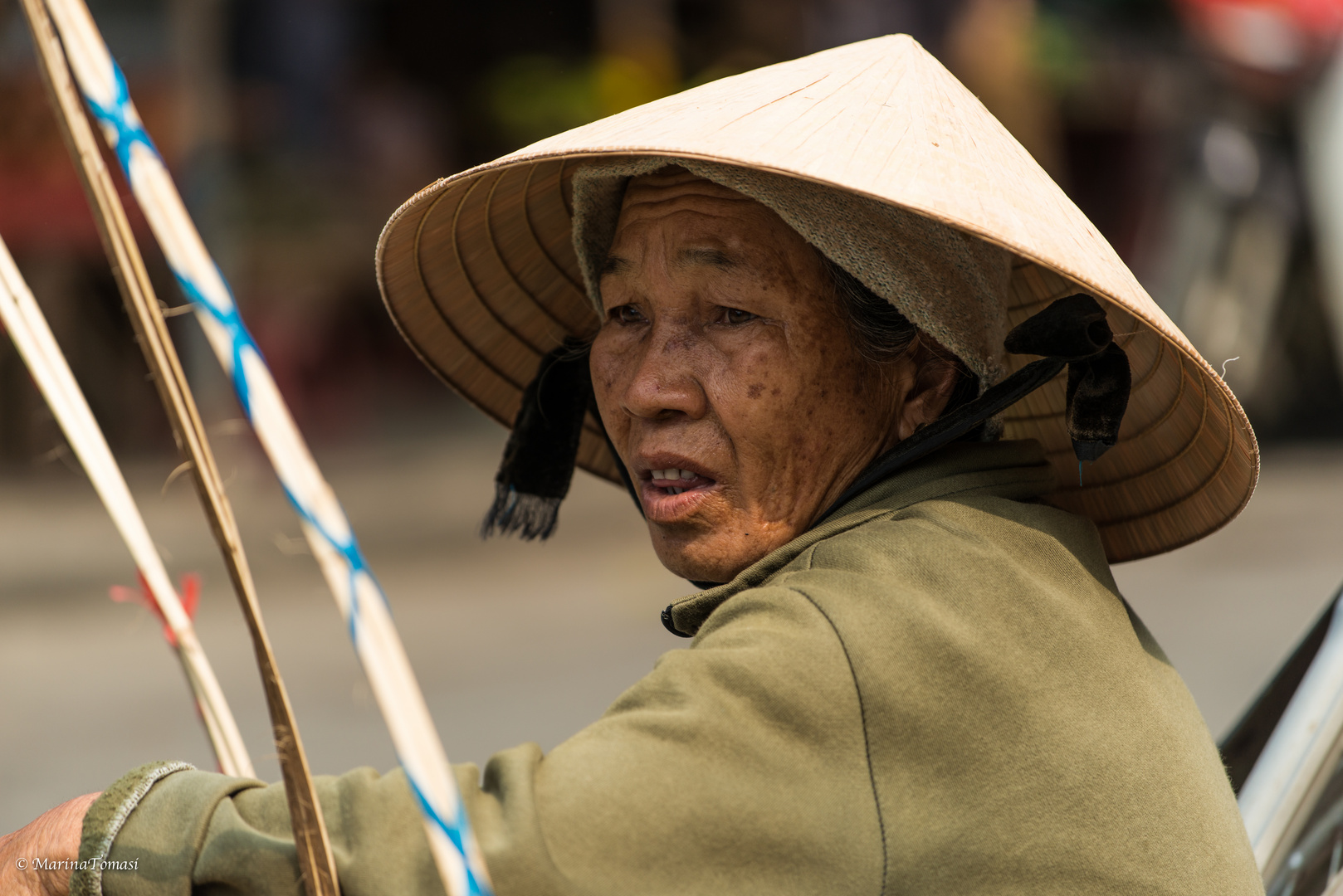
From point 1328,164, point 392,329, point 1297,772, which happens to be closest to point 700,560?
point 1297,772

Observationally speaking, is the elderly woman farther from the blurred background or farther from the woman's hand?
the blurred background

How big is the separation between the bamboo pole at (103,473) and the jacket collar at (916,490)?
1.53 ft

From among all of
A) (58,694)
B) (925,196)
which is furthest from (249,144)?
(925,196)

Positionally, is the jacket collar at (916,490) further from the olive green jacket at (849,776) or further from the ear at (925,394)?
the ear at (925,394)

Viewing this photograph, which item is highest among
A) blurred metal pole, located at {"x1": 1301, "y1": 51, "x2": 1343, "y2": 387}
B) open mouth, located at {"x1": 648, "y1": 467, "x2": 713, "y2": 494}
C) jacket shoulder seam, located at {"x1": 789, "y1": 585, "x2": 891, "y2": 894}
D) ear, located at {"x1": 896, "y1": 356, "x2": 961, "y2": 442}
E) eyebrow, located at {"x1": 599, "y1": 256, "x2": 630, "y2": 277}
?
eyebrow, located at {"x1": 599, "y1": 256, "x2": 630, "y2": 277}

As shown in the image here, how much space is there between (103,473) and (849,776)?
2.42 ft

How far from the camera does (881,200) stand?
4.00 ft

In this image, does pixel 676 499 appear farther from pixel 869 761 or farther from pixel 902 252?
pixel 869 761

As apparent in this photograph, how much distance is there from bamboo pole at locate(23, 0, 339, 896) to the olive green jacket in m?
0.05

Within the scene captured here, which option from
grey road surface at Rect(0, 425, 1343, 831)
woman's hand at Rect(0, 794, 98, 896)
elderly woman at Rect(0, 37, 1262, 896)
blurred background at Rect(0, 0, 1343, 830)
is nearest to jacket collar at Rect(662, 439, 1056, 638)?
elderly woman at Rect(0, 37, 1262, 896)

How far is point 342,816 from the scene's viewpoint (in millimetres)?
985

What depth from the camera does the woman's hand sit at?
103 centimetres

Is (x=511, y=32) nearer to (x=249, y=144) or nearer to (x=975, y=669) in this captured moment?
(x=249, y=144)

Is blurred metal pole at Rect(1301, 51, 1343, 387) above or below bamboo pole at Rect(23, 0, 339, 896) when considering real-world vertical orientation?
below
